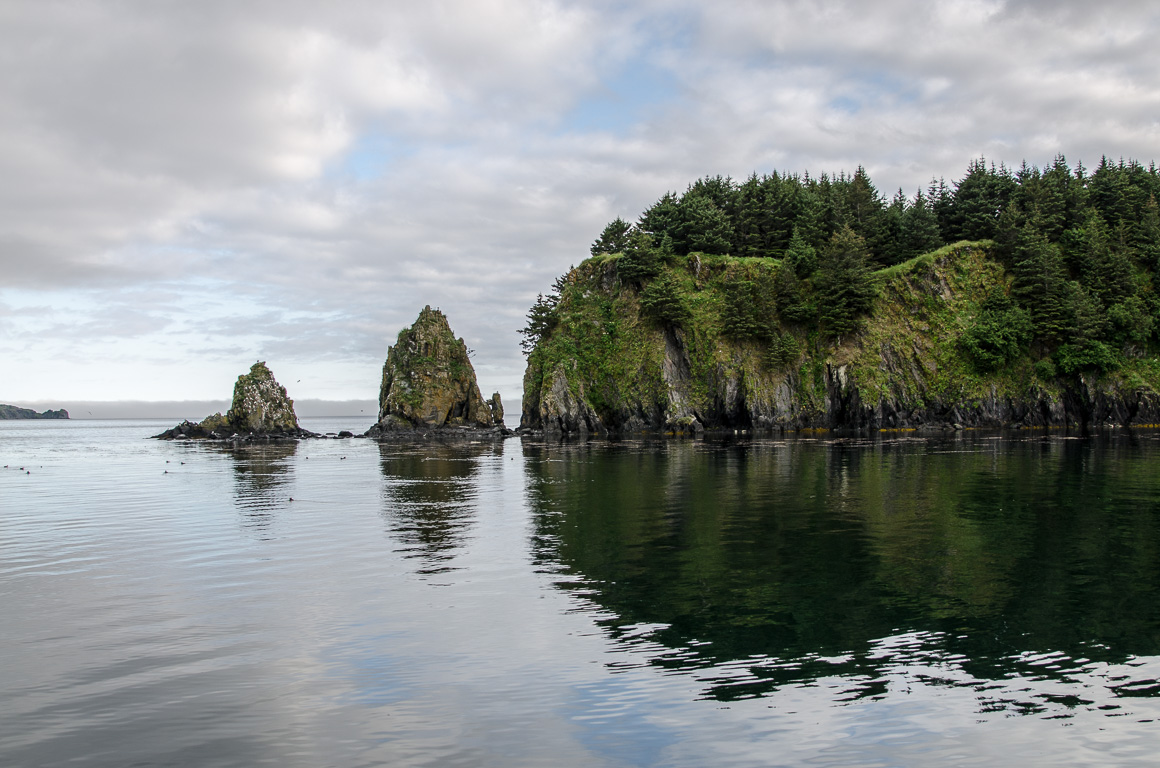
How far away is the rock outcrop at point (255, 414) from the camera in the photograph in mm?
117500

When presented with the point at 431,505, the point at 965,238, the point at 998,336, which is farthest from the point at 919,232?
the point at 431,505

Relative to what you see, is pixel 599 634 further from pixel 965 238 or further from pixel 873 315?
pixel 965 238

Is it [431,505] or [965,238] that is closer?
[431,505]

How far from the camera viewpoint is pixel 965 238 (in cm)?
10900

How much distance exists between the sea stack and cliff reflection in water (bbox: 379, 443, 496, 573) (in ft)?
186

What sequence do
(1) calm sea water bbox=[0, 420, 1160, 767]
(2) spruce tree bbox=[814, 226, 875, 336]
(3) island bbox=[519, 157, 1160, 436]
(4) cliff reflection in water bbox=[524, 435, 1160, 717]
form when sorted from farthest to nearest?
(2) spruce tree bbox=[814, 226, 875, 336] → (3) island bbox=[519, 157, 1160, 436] → (4) cliff reflection in water bbox=[524, 435, 1160, 717] → (1) calm sea water bbox=[0, 420, 1160, 767]

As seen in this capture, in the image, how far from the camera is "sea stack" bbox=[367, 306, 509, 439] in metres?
122

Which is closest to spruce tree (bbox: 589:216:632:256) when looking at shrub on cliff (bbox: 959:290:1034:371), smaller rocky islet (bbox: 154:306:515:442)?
smaller rocky islet (bbox: 154:306:515:442)

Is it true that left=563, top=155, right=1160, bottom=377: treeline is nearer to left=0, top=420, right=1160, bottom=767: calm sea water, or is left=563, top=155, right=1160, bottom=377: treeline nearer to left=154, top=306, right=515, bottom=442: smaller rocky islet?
left=154, top=306, right=515, bottom=442: smaller rocky islet

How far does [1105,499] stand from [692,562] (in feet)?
71.1

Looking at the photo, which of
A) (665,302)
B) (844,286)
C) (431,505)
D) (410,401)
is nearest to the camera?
(431,505)

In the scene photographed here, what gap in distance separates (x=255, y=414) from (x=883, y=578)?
120328 millimetres

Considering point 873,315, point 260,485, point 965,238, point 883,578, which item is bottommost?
point 260,485

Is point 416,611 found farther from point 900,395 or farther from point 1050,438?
point 900,395
